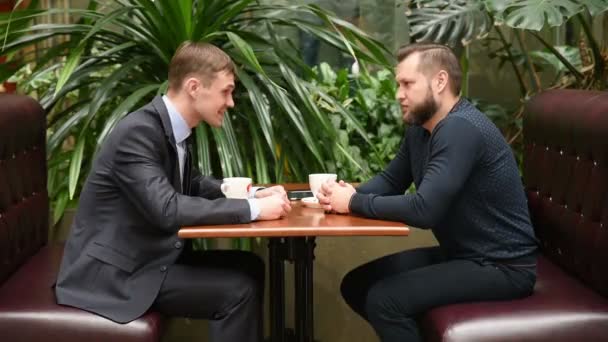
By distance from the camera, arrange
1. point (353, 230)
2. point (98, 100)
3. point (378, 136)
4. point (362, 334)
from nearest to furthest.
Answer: point (353, 230), point (98, 100), point (362, 334), point (378, 136)

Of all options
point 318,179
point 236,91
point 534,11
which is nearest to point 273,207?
point 318,179

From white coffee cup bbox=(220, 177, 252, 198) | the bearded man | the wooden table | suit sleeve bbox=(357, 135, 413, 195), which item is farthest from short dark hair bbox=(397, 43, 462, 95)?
white coffee cup bbox=(220, 177, 252, 198)

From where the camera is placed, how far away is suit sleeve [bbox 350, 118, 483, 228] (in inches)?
96.5

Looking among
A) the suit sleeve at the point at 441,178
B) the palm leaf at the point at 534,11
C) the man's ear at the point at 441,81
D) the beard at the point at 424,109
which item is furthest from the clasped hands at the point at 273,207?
the palm leaf at the point at 534,11

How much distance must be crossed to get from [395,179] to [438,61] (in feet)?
1.68

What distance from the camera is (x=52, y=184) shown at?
359 cm

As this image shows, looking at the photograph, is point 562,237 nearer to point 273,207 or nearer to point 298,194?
point 298,194

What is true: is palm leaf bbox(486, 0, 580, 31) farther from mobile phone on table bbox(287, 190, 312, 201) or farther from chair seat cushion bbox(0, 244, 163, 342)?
chair seat cushion bbox(0, 244, 163, 342)

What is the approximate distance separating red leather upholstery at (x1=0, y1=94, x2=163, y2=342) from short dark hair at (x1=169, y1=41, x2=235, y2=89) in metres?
0.59

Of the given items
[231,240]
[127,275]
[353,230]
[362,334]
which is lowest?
[362,334]

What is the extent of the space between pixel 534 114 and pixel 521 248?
674 mm

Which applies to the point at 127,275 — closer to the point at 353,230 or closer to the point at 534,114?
the point at 353,230

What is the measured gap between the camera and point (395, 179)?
3008 mm

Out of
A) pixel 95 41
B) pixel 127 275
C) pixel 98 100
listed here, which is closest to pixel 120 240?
pixel 127 275
